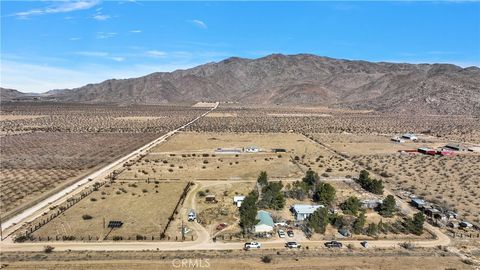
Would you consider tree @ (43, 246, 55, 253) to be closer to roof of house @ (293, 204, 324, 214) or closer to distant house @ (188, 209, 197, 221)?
distant house @ (188, 209, 197, 221)

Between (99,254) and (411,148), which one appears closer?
(99,254)

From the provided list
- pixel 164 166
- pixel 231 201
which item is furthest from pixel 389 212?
pixel 164 166

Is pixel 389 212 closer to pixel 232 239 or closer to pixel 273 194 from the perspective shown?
pixel 273 194

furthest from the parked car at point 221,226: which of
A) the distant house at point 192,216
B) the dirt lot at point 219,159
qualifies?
the dirt lot at point 219,159

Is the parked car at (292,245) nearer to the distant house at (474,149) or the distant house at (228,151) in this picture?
the distant house at (228,151)

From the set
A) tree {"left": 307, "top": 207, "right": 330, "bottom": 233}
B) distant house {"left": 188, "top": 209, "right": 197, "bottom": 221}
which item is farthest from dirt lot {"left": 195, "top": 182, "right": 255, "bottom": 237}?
tree {"left": 307, "top": 207, "right": 330, "bottom": 233}

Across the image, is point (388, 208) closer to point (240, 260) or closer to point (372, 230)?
point (372, 230)
